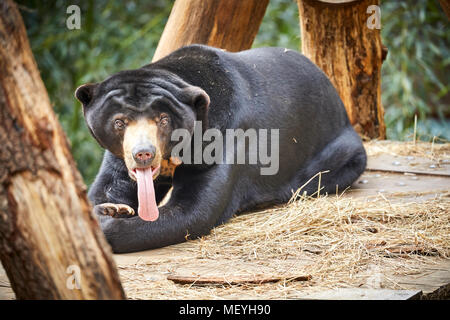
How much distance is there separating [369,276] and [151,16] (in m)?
7.70

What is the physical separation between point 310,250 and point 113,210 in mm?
1061

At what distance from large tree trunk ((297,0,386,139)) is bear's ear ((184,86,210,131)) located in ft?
7.69

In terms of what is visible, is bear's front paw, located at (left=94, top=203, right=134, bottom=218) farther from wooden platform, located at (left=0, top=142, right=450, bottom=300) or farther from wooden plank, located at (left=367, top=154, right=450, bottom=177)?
wooden plank, located at (left=367, top=154, right=450, bottom=177)

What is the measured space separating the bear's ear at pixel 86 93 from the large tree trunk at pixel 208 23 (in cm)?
159

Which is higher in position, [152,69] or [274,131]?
[152,69]

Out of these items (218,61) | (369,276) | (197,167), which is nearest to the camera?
(369,276)

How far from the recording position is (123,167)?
3777 mm

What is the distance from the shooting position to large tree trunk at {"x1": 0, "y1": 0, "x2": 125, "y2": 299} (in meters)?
1.88

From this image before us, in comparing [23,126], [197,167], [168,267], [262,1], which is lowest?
[168,267]

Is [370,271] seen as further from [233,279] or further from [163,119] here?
[163,119]

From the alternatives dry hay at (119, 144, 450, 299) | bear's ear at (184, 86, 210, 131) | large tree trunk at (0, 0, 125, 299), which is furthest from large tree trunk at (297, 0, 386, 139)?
large tree trunk at (0, 0, 125, 299)
